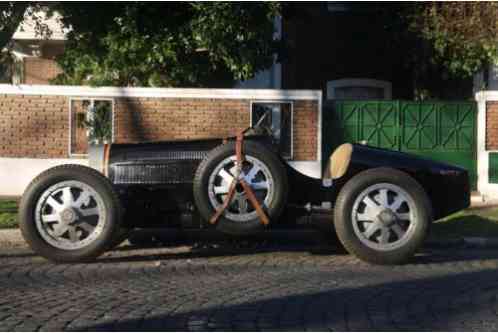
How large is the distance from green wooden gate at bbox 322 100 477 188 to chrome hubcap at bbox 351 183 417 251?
25.9ft

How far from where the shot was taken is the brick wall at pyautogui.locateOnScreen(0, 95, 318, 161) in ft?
48.5

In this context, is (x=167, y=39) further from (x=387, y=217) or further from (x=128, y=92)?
(x=387, y=217)

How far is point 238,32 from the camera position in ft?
46.2

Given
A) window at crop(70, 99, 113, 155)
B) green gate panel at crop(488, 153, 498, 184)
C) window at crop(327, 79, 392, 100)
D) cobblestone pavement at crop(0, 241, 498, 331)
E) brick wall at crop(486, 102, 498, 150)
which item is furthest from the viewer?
window at crop(327, 79, 392, 100)

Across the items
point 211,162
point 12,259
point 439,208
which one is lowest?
point 12,259

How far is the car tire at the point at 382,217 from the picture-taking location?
7.68 m

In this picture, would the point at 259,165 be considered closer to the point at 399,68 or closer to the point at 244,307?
the point at 244,307

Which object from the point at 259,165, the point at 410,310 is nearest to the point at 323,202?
the point at 259,165

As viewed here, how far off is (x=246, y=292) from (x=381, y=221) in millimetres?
1844

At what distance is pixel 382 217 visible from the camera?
7.65 metres

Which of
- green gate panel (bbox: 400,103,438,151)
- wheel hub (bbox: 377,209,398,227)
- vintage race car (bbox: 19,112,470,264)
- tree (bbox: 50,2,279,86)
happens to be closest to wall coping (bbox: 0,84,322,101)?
tree (bbox: 50,2,279,86)

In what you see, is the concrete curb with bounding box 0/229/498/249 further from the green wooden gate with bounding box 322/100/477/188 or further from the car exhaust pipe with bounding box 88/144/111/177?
the green wooden gate with bounding box 322/100/477/188

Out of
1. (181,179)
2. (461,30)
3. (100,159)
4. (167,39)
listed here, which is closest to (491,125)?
(461,30)

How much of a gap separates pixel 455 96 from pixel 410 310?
1324 cm
